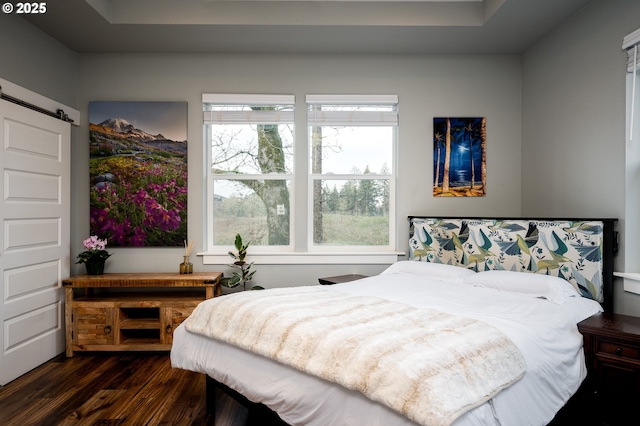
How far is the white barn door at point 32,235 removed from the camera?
2.81 m

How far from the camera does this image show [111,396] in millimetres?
2523

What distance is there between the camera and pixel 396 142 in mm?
3811

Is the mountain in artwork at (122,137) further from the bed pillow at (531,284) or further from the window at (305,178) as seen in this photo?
the bed pillow at (531,284)

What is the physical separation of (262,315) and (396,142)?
2478 mm

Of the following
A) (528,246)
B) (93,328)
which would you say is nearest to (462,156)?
(528,246)

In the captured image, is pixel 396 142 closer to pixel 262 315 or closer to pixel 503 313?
pixel 503 313

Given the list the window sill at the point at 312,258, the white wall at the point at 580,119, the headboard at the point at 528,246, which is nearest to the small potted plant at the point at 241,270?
the window sill at the point at 312,258

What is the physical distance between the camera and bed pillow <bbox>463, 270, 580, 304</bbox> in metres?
2.33

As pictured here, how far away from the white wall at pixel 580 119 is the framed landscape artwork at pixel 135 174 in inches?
126

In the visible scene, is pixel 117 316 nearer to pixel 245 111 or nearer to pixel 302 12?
pixel 245 111

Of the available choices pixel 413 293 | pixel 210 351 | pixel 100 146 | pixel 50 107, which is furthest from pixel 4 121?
pixel 413 293

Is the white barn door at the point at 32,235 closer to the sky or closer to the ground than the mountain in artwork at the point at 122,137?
closer to the ground

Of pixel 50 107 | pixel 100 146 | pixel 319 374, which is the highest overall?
pixel 50 107

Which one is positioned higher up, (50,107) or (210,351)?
(50,107)
